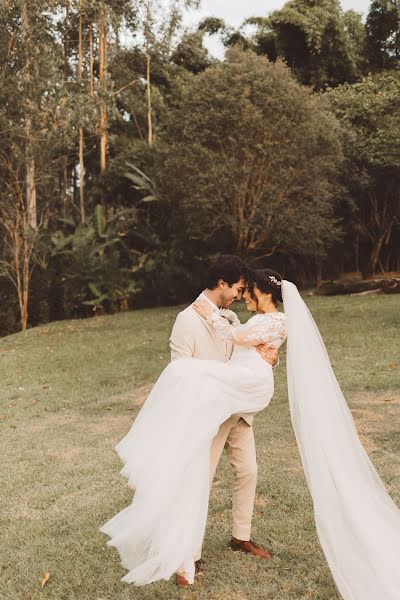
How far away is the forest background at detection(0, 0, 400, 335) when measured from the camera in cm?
1742

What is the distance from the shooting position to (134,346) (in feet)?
46.2

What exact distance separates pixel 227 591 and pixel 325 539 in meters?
0.66

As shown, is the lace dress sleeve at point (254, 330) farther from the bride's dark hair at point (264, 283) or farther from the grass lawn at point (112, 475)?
the grass lawn at point (112, 475)

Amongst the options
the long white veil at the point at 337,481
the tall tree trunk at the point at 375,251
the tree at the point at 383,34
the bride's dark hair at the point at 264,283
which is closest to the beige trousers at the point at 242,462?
the long white veil at the point at 337,481

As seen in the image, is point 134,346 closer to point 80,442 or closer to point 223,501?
point 80,442

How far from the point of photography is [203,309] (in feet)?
12.0

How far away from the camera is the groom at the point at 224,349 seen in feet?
12.2

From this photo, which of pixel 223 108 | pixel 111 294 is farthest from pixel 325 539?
pixel 111 294

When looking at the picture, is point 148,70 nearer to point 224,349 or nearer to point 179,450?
point 224,349

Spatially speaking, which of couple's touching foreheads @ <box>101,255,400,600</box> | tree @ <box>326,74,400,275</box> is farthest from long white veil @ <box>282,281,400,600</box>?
tree @ <box>326,74,400,275</box>

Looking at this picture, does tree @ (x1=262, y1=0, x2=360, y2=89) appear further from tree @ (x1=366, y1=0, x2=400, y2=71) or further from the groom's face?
the groom's face

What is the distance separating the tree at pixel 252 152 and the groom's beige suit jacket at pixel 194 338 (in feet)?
46.5

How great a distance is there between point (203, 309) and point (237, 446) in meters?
0.90

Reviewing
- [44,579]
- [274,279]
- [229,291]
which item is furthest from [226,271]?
[44,579]
